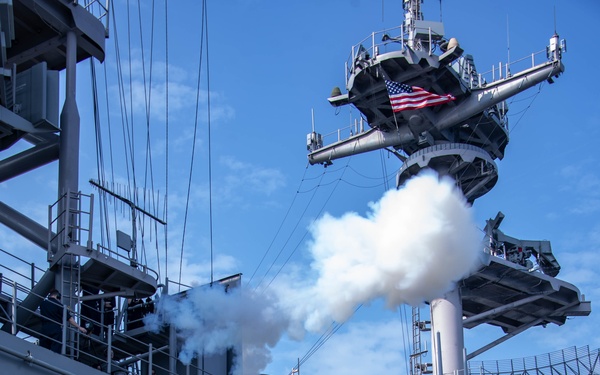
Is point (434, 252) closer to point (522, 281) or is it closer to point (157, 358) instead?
point (522, 281)

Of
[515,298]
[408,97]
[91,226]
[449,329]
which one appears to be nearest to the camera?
[91,226]

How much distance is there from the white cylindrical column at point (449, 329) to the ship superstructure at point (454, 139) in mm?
34

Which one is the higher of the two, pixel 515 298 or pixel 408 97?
pixel 408 97

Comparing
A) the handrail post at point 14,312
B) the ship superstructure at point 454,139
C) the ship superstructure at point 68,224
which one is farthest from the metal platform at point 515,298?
the handrail post at point 14,312

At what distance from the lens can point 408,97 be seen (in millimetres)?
33906

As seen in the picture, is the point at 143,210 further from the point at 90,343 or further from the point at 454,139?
the point at 454,139

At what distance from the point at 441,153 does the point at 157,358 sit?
1719 cm

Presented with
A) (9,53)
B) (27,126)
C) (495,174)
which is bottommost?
(27,126)

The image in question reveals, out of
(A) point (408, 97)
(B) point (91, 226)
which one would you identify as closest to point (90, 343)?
(B) point (91, 226)

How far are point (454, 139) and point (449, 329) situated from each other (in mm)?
6582

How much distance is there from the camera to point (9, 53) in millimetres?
22328

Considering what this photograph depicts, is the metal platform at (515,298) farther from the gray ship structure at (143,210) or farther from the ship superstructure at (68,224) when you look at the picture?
the ship superstructure at (68,224)

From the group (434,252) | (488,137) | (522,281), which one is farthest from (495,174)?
(434,252)

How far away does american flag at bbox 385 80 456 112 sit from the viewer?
3384cm
